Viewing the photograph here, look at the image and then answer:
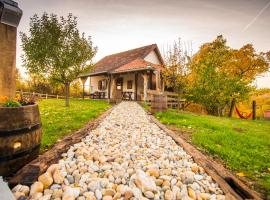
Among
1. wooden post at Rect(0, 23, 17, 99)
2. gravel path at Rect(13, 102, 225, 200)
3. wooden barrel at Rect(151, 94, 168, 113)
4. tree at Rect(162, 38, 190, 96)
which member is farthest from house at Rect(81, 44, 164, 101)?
gravel path at Rect(13, 102, 225, 200)

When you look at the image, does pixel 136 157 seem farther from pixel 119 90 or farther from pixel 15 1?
pixel 119 90

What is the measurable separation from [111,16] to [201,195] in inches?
728

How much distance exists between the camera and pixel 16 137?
196 centimetres

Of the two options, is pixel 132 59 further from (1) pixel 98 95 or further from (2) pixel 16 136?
(2) pixel 16 136

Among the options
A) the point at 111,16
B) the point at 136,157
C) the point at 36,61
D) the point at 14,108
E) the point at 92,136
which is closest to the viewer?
the point at 14,108

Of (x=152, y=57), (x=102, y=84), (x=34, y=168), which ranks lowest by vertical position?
(x=34, y=168)

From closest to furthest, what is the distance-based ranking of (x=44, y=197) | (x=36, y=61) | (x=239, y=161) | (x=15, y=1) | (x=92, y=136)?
1. (x=44, y=197)
2. (x=15, y=1)
3. (x=239, y=161)
4. (x=92, y=136)
5. (x=36, y=61)

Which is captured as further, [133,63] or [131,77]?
[131,77]

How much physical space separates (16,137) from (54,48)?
420 inches

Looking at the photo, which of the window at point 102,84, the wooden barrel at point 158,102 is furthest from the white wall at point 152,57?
the wooden barrel at point 158,102

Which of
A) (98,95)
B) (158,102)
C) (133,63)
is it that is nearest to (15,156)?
(158,102)

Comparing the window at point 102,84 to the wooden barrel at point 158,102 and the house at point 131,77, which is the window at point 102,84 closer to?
the house at point 131,77

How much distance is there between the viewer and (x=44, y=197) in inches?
64.6

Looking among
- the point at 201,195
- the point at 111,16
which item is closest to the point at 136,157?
the point at 201,195
